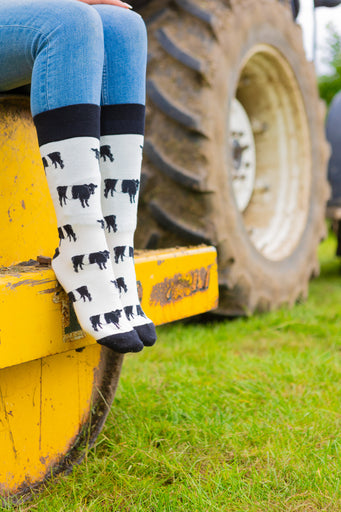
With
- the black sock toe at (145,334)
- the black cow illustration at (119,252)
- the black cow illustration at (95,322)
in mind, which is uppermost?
the black cow illustration at (119,252)

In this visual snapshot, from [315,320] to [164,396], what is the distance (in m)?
0.84

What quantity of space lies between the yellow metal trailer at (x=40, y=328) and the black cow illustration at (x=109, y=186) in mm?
135

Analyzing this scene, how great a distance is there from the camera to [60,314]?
812 millimetres

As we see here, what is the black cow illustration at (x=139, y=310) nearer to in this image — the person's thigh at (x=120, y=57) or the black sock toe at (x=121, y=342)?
the black sock toe at (x=121, y=342)

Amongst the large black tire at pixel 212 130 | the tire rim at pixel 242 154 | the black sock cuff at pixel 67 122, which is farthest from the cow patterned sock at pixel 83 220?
the tire rim at pixel 242 154

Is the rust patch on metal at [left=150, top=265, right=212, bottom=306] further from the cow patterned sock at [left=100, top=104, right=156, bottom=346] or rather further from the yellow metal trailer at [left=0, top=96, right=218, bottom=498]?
the cow patterned sock at [left=100, top=104, right=156, bottom=346]

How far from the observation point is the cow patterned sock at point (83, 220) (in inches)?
30.6

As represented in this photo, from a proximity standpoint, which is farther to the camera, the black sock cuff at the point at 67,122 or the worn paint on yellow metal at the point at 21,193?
the worn paint on yellow metal at the point at 21,193

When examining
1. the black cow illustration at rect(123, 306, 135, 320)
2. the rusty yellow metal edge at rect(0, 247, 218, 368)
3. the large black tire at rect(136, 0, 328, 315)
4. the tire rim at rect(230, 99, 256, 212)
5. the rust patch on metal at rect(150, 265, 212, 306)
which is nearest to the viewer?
the rusty yellow metal edge at rect(0, 247, 218, 368)

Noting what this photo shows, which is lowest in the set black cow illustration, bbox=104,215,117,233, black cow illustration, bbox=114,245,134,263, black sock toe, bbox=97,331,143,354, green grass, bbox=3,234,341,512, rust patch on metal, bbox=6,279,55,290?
green grass, bbox=3,234,341,512

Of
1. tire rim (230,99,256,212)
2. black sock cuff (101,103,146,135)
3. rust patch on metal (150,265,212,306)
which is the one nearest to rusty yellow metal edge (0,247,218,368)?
rust patch on metal (150,265,212,306)

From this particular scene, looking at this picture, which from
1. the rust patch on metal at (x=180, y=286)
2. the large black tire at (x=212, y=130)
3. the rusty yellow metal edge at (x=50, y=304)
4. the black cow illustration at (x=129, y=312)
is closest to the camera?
the rusty yellow metal edge at (x=50, y=304)

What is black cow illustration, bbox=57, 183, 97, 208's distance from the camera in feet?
2.57

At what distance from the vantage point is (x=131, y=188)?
89 cm
